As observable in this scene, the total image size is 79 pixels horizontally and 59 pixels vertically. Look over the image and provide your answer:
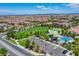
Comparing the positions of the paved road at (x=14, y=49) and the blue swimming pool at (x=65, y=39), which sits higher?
the blue swimming pool at (x=65, y=39)

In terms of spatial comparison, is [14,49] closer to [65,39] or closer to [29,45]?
[29,45]

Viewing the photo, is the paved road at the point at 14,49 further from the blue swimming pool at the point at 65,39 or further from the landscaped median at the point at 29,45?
the blue swimming pool at the point at 65,39

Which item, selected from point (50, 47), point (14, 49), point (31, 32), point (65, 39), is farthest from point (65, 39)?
point (14, 49)

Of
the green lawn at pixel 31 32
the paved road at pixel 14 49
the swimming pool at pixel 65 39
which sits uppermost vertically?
the green lawn at pixel 31 32

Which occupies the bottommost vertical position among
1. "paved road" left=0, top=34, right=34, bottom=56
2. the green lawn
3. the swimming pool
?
"paved road" left=0, top=34, right=34, bottom=56

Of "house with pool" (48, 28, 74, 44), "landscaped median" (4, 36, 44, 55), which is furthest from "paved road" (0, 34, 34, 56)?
"house with pool" (48, 28, 74, 44)

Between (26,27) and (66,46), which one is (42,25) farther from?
(66,46)

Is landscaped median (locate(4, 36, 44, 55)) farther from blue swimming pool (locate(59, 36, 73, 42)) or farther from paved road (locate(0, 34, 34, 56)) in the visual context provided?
blue swimming pool (locate(59, 36, 73, 42))

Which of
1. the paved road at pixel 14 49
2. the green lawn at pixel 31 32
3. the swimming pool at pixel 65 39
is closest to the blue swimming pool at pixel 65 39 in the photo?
the swimming pool at pixel 65 39
